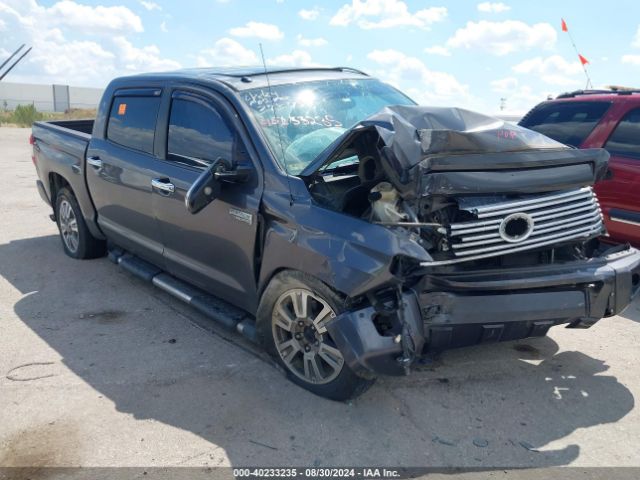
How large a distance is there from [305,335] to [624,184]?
11.8 feet

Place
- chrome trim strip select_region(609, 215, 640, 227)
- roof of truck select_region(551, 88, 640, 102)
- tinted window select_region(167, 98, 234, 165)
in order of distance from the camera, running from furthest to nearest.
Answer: roof of truck select_region(551, 88, 640, 102) < chrome trim strip select_region(609, 215, 640, 227) < tinted window select_region(167, 98, 234, 165)

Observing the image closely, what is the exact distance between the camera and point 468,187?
10.5 feet

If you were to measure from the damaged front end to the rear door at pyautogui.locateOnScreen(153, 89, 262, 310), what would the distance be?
57 centimetres

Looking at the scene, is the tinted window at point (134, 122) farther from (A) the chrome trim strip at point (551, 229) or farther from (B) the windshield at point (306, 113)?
(A) the chrome trim strip at point (551, 229)

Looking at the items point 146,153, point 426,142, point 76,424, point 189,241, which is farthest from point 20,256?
point 426,142

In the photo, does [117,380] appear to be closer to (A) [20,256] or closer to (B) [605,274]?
(B) [605,274]

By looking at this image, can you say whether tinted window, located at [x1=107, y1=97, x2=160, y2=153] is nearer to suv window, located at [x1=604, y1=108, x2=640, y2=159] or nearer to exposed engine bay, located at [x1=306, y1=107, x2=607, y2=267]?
exposed engine bay, located at [x1=306, y1=107, x2=607, y2=267]

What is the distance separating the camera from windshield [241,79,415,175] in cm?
384

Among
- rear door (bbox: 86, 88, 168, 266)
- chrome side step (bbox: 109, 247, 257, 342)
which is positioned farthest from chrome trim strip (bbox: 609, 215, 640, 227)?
rear door (bbox: 86, 88, 168, 266)

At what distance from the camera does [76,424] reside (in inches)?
133

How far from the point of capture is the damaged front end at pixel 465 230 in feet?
10.0

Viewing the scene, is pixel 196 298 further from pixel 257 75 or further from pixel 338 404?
pixel 257 75

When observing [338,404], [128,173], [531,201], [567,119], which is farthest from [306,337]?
[567,119]

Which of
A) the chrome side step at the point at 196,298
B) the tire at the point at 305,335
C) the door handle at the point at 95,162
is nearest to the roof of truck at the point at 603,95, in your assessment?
the tire at the point at 305,335
